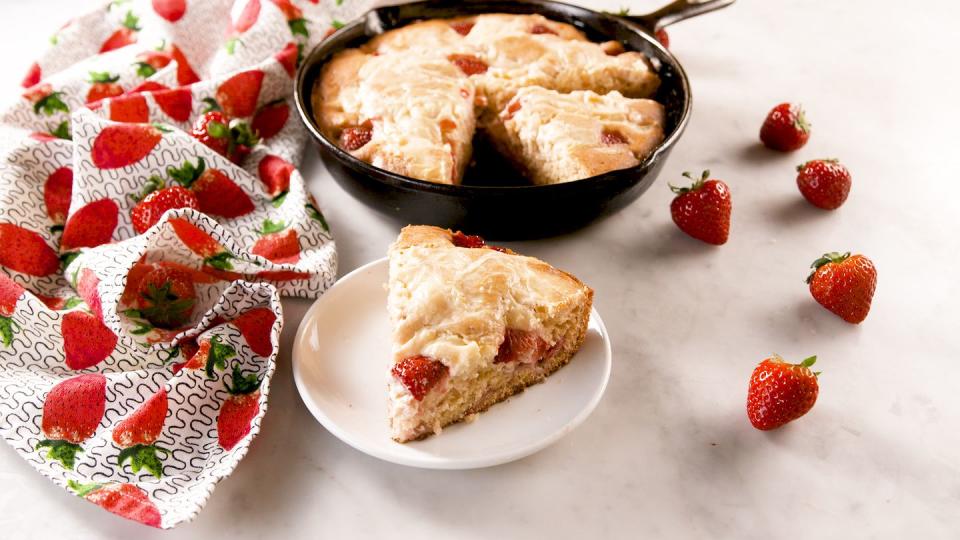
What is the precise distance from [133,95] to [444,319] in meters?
1.59

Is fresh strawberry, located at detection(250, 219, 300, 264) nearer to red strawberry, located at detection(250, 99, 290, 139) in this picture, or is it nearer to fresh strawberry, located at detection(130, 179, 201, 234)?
fresh strawberry, located at detection(130, 179, 201, 234)

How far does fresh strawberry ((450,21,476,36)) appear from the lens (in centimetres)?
328

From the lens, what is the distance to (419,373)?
77.4 inches

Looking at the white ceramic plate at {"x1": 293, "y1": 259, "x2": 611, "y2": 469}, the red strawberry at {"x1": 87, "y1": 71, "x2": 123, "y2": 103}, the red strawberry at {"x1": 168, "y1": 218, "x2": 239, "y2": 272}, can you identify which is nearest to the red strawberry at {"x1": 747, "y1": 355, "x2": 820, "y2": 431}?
the white ceramic plate at {"x1": 293, "y1": 259, "x2": 611, "y2": 469}

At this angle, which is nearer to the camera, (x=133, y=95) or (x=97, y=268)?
(x=97, y=268)

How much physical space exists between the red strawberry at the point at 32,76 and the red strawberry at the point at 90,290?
125cm

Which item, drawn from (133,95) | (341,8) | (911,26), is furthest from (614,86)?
(911,26)

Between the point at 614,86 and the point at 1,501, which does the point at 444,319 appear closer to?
the point at 1,501

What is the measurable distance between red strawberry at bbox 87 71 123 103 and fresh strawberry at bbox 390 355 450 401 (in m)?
1.80

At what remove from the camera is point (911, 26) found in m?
4.14

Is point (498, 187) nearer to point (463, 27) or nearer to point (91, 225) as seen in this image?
point (463, 27)

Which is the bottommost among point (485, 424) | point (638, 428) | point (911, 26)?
point (911, 26)

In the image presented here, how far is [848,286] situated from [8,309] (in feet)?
7.29

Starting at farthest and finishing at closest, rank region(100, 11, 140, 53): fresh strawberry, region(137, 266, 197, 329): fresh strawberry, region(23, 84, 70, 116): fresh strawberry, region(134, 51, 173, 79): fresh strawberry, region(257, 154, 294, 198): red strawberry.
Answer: region(100, 11, 140, 53): fresh strawberry
region(134, 51, 173, 79): fresh strawberry
region(23, 84, 70, 116): fresh strawberry
region(257, 154, 294, 198): red strawberry
region(137, 266, 197, 329): fresh strawberry
